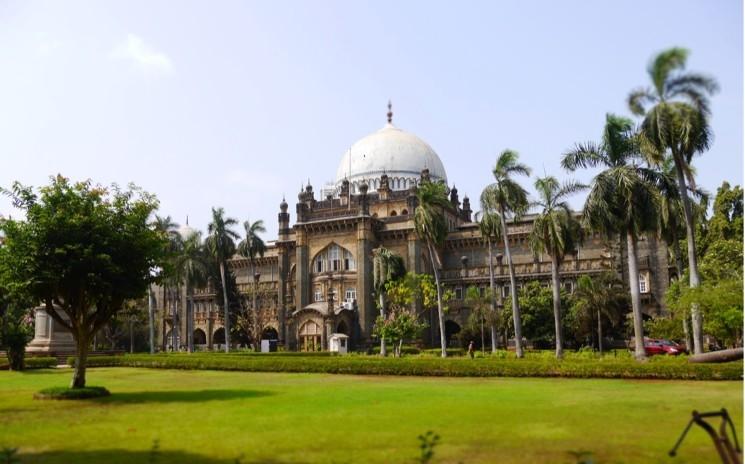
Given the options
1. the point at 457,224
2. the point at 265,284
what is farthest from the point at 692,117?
the point at 265,284

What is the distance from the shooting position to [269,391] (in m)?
22.1

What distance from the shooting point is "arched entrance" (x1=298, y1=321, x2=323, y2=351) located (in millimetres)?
62094

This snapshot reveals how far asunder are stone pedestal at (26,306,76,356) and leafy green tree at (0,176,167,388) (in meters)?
→ 21.7

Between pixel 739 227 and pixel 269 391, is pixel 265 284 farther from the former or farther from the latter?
pixel 269 391

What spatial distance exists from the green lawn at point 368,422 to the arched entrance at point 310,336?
38016mm

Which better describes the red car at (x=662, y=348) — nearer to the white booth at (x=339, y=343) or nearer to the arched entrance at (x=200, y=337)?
the white booth at (x=339, y=343)

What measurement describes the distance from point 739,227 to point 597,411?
36396 millimetres

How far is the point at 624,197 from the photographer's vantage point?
A: 104 ft

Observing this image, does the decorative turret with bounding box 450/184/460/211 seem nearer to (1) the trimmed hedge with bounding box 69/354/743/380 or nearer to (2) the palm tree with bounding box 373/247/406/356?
(2) the palm tree with bounding box 373/247/406/356

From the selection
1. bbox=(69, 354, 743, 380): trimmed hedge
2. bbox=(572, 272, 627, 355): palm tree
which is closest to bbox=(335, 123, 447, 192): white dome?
bbox=(572, 272, 627, 355): palm tree

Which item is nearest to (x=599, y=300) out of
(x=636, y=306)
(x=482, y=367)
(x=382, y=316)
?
(x=382, y=316)

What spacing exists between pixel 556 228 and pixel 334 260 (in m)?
33.6

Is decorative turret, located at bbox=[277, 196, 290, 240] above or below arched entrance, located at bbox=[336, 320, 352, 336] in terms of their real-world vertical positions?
above

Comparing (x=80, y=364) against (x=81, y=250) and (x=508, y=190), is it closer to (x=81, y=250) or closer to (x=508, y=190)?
(x=81, y=250)
